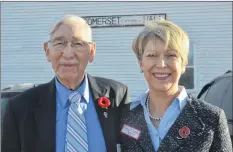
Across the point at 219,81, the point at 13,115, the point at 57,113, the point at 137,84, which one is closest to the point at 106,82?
the point at 57,113

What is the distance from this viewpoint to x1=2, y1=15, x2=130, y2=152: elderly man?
3.01 meters

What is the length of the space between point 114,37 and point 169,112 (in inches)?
514

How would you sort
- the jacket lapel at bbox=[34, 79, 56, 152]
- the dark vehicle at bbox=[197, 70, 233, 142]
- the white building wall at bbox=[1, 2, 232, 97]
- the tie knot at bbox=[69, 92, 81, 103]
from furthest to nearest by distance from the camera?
the white building wall at bbox=[1, 2, 232, 97]
the dark vehicle at bbox=[197, 70, 233, 142]
the tie knot at bbox=[69, 92, 81, 103]
the jacket lapel at bbox=[34, 79, 56, 152]

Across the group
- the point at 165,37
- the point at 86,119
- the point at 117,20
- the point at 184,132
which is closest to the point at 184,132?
the point at 184,132

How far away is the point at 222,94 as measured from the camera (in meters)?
5.98

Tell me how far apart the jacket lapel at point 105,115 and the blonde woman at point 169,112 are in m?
0.14

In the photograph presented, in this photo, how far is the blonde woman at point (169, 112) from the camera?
2736mm

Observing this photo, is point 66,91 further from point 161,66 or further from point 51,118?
point 161,66

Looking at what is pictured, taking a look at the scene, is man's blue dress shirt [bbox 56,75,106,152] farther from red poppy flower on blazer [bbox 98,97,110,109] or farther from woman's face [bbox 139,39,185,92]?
woman's face [bbox 139,39,185,92]

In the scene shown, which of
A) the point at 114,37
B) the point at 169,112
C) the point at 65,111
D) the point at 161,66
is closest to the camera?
the point at 161,66

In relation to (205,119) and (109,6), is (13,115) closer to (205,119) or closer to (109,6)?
(205,119)

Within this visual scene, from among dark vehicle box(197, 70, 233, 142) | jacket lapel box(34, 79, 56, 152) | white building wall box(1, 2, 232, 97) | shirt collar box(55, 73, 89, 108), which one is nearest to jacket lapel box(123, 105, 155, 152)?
shirt collar box(55, 73, 89, 108)

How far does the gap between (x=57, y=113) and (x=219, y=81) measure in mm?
3628

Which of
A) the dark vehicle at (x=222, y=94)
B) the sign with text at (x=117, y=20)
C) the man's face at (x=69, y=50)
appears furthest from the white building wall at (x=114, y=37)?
the man's face at (x=69, y=50)
